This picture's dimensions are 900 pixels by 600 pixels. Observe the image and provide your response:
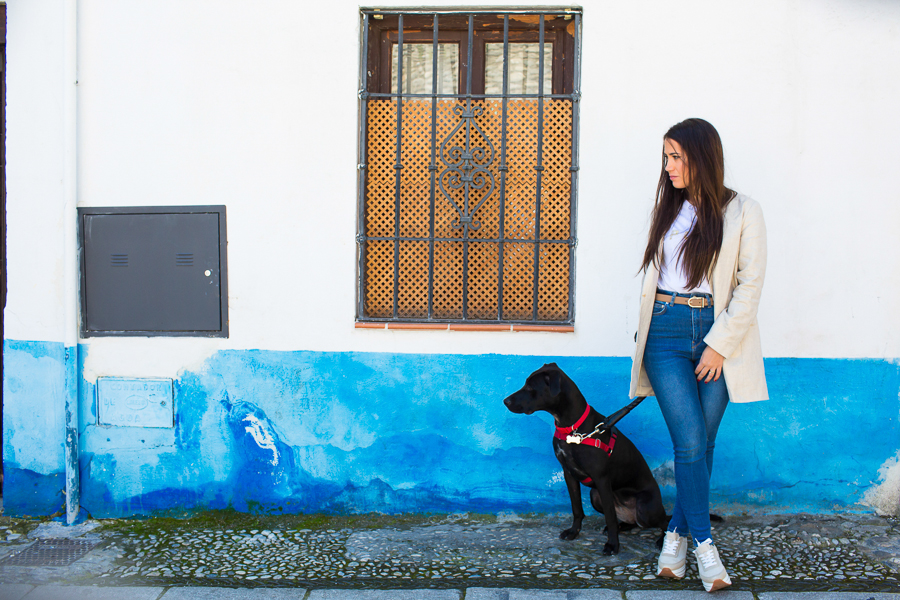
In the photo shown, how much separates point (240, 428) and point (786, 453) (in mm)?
3055

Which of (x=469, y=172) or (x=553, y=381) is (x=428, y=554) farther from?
(x=469, y=172)

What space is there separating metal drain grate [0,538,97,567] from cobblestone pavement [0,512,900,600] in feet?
0.03

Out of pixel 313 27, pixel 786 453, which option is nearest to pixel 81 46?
pixel 313 27

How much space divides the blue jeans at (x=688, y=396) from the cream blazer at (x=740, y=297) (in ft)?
0.28

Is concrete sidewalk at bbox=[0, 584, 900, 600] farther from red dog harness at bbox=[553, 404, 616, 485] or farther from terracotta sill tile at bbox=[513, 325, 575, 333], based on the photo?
terracotta sill tile at bbox=[513, 325, 575, 333]

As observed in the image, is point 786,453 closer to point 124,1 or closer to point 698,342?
point 698,342

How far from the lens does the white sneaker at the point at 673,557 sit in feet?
9.03

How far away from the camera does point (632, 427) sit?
349 cm

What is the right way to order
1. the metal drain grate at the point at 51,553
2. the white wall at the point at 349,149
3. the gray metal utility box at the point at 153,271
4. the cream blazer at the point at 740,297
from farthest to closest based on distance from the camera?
the gray metal utility box at the point at 153,271 < the white wall at the point at 349,149 < the metal drain grate at the point at 51,553 < the cream blazer at the point at 740,297

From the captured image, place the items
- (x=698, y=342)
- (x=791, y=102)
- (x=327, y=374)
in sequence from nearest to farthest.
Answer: (x=698, y=342), (x=791, y=102), (x=327, y=374)

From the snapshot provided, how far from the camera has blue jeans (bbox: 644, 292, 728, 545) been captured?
2637mm

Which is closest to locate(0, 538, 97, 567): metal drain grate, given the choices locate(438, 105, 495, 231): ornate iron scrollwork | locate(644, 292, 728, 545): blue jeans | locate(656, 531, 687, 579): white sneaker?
locate(438, 105, 495, 231): ornate iron scrollwork

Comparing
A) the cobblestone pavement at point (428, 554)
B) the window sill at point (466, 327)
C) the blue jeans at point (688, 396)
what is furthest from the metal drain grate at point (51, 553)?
the blue jeans at point (688, 396)

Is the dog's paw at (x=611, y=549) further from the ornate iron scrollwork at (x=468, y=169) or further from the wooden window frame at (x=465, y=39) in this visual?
the wooden window frame at (x=465, y=39)
